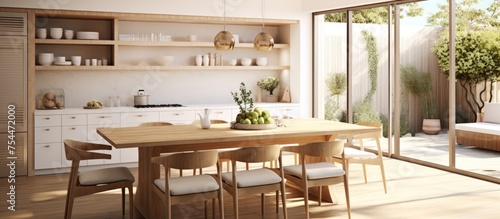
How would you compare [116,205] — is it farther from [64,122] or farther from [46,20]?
[46,20]

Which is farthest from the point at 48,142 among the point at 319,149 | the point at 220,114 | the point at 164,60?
the point at 319,149

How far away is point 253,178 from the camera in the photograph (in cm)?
463

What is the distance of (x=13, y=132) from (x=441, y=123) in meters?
5.56

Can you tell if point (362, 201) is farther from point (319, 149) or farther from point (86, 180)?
point (86, 180)

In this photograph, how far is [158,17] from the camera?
810 cm

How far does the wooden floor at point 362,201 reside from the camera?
17.1 feet

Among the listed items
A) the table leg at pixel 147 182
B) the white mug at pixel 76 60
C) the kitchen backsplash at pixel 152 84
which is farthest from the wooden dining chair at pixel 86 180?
the kitchen backsplash at pixel 152 84

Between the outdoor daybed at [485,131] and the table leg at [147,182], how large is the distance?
4.12 m

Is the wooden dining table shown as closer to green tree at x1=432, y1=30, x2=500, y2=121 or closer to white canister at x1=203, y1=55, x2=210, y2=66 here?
green tree at x1=432, y1=30, x2=500, y2=121

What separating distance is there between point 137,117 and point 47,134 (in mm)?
1203

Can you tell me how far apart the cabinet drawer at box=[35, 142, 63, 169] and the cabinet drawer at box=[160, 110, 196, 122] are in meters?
1.45

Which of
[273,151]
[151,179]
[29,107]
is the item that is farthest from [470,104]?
[29,107]

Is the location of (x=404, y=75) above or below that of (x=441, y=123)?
above

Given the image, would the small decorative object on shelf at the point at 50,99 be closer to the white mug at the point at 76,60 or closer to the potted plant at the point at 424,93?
the white mug at the point at 76,60
